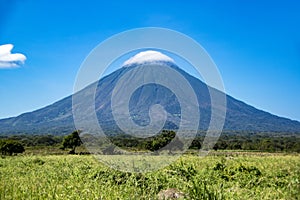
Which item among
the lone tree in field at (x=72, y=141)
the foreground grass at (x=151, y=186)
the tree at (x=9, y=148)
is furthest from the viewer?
the lone tree in field at (x=72, y=141)

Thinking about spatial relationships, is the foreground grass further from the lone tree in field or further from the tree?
the lone tree in field

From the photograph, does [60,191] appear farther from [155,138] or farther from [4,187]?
[155,138]

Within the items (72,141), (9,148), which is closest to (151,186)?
(9,148)

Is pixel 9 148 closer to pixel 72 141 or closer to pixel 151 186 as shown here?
pixel 72 141

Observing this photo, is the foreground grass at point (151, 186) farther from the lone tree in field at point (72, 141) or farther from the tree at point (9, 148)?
the lone tree in field at point (72, 141)

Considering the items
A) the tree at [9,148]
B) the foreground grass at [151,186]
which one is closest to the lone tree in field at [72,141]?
the tree at [9,148]

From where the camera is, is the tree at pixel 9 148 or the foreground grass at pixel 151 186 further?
the tree at pixel 9 148

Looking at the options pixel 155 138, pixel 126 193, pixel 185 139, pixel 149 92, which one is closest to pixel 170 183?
pixel 126 193

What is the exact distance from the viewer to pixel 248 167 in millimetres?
13148

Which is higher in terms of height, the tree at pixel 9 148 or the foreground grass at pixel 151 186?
the foreground grass at pixel 151 186

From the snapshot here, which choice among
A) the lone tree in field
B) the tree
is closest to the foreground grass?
the tree

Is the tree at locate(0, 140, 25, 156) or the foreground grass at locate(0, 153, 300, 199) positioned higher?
the foreground grass at locate(0, 153, 300, 199)

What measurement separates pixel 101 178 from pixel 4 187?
367 cm

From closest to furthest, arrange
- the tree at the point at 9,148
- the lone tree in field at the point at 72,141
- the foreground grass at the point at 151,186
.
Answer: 1. the foreground grass at the point at 151,186
2. the tree at the point at 9,148
3. the lone tree in field at the point at 72,141
